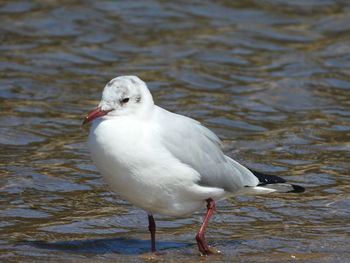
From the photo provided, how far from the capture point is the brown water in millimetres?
7363

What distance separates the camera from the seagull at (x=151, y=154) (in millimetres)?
6270

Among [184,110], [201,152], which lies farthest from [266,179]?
[184,110]

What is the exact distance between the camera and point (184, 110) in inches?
441

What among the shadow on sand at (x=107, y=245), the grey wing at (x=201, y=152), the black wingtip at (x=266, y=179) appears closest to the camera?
the grey wing at (x=201, y=152)

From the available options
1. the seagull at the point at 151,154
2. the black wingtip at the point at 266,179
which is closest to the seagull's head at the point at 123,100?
the seagull at the point at 151,154

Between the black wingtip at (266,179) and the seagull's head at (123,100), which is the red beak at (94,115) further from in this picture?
the black wingtip at (266,179)

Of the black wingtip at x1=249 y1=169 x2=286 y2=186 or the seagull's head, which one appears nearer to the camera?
the seagull's head

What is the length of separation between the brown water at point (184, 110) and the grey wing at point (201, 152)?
58 centimetres

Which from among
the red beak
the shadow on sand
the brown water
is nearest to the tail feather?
the brown water

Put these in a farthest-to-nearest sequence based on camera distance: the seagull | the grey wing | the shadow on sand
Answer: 1. the shadow on sand
2. the grey wing
3. the seagull

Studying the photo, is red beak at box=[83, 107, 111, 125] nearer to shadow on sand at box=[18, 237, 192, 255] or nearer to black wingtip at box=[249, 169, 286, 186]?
shadow on sand at box=[18, 237, 192, 255]

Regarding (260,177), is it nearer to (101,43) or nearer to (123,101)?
(123,101)

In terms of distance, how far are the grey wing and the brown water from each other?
22.9 inches

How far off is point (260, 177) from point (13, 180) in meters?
2.80
